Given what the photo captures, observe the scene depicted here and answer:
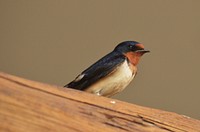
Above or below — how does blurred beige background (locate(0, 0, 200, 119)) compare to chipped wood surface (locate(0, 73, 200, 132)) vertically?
above

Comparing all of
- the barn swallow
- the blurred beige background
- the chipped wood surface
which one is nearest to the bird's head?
the barn swallow

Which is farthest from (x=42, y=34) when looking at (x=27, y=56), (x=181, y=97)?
(x=181, y=97)

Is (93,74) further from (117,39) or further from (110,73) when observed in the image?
(117,39)

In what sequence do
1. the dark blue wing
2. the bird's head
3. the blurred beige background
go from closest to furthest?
1. the dark blue wing
2. the bird's head
3. the blurred beige background

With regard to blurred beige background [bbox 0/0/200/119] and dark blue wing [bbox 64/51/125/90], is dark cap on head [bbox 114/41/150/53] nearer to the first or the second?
dark blue wing [bbox 64/51/125/90]

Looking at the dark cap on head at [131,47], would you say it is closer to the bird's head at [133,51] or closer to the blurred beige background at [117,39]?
the bird's head at [133,51]

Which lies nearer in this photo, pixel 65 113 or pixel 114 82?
pixel 65 113

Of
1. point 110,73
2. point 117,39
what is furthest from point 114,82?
point 117,39
